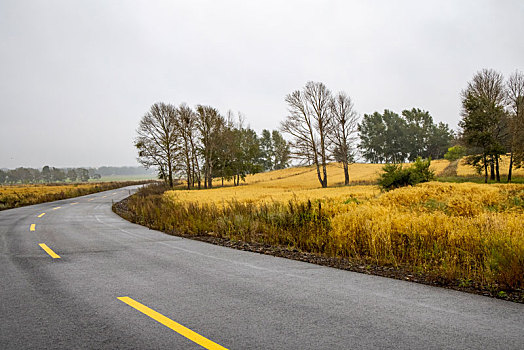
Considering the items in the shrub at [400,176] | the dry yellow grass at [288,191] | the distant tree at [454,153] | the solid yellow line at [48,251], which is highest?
the distant tree at [454,153]

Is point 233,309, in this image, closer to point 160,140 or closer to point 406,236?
point 406,236

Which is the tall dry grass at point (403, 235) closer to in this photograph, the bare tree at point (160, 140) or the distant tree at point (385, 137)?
the bare tree at point (160, 140)

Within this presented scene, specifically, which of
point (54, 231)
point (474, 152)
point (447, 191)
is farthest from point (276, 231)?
point (474, 152)

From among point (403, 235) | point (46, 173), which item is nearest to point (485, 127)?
point (403, 235)

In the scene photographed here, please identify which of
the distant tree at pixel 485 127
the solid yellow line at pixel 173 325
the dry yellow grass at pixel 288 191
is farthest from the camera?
the distant tree at pixel 485 127

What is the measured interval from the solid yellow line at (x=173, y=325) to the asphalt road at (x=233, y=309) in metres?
0.01

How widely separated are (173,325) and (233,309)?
2.72 ft

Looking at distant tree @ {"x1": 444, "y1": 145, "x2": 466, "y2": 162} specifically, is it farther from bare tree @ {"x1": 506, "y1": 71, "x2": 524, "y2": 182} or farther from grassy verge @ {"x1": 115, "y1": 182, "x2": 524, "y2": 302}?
grassy verge @ {"x1": 115, "y1": 182, "x2": 524, "y2": 302}

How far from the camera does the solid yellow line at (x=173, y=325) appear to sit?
3.42 metres

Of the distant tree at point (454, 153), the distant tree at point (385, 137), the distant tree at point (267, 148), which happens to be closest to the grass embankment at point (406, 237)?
the distant tree at point (454, 153)

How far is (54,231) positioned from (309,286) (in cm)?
1089

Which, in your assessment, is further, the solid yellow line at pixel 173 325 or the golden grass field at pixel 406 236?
the golden grass field at pixel 406 236

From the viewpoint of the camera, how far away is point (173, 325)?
3.88 meters

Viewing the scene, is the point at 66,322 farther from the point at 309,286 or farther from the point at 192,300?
the point at 309,286
